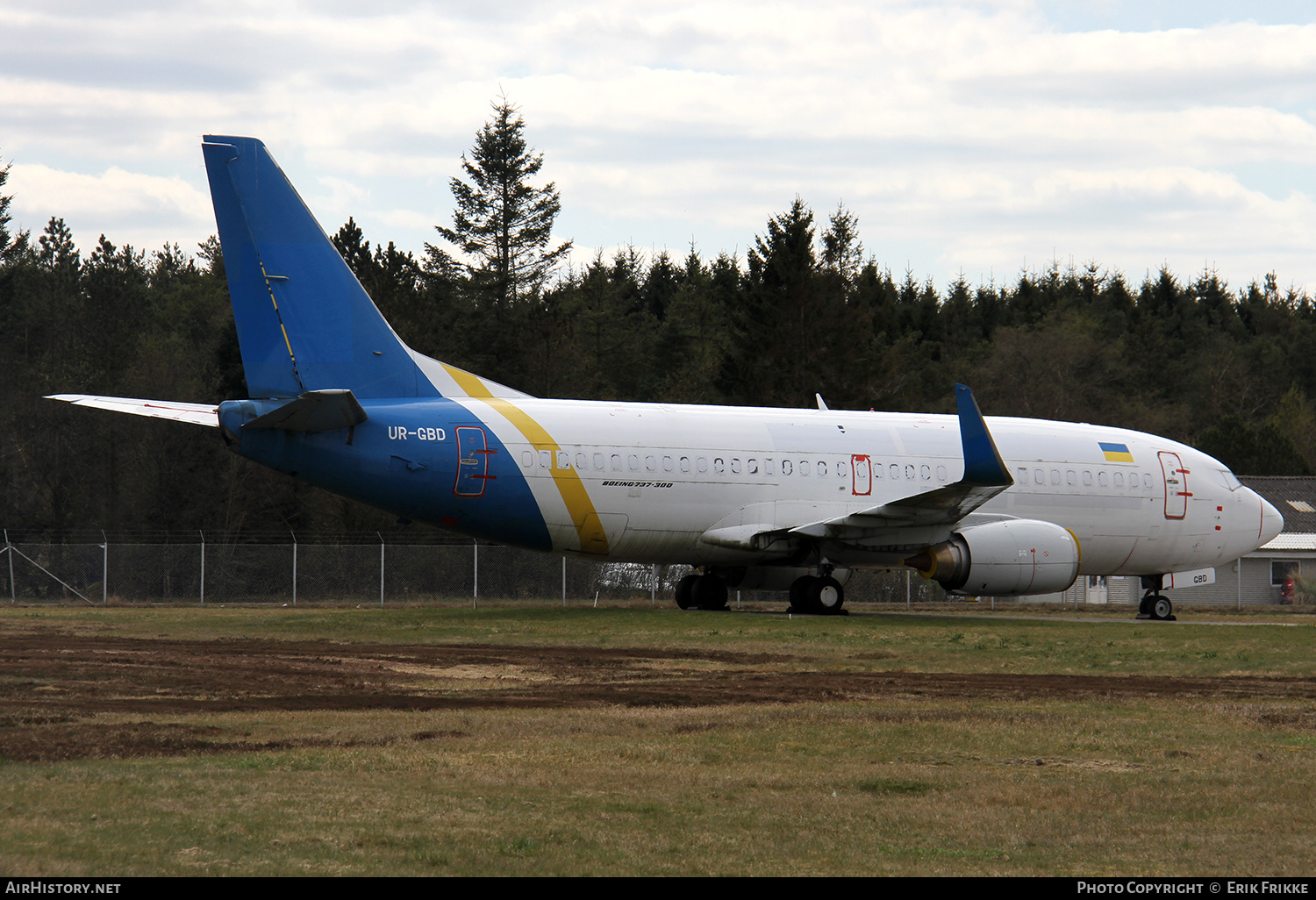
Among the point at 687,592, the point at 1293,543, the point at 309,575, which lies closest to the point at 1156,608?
the point at 687,592

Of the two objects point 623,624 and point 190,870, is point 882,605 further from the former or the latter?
point 190,870

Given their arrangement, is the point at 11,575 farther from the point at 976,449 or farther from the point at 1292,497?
the point at 1292,497

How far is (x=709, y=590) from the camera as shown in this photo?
26547mm

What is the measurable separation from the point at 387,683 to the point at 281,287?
971 centimetres

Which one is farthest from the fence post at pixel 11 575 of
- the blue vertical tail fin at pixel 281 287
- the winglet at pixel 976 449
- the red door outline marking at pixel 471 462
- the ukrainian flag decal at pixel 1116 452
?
the ukrainian flag decal at pixel 1116 452

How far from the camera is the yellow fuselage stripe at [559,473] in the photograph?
22.5 m

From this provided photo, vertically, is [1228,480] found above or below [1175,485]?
above

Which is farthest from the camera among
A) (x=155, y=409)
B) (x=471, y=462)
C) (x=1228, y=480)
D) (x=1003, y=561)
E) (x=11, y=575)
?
(x=11, y=575)

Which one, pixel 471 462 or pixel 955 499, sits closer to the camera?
pixel 471 462

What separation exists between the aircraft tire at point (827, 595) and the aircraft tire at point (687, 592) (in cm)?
299

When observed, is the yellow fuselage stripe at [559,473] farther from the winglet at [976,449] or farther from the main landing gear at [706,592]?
the winglet at [976,449]

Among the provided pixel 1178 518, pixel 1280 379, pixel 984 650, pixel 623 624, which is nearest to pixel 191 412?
pixel 623 624

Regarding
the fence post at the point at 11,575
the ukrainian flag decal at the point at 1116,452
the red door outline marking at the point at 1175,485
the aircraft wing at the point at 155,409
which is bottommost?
the fence post at the point at 11,575

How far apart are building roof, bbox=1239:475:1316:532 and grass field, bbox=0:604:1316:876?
2833 centimetres
